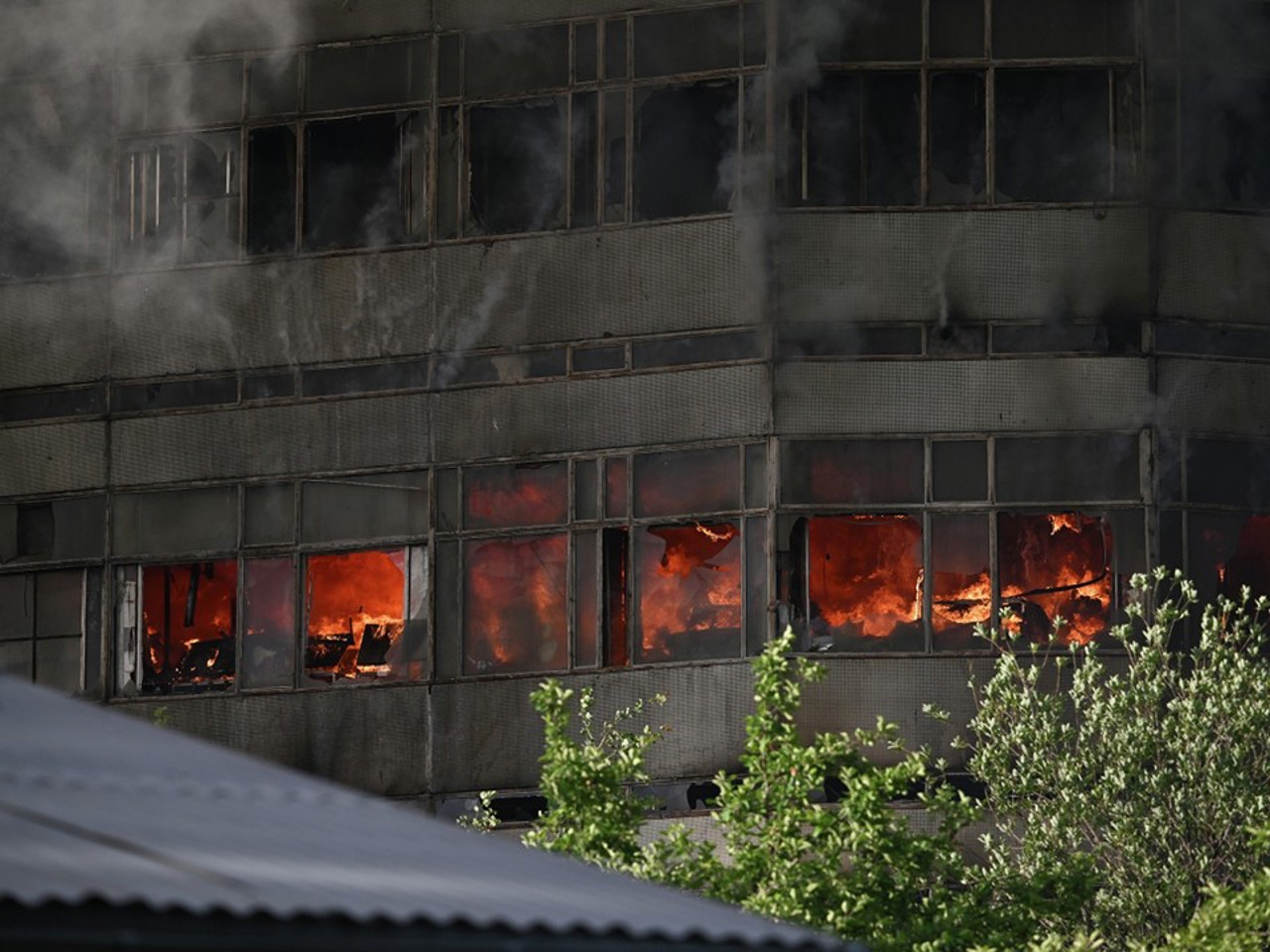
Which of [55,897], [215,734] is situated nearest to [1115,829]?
[215,734]

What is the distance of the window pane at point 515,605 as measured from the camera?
29.1 metres

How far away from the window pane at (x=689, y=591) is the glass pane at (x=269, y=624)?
4.16 meters

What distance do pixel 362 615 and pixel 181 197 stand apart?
16.3ft

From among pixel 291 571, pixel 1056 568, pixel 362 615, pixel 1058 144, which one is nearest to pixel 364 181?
pixel 291 571

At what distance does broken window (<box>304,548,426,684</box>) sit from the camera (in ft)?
98.2

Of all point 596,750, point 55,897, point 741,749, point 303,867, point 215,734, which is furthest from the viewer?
point 215,734

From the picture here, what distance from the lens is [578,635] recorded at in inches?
1141

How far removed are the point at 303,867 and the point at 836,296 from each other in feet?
72.0

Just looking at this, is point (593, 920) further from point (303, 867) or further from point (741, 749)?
point (741, 749)

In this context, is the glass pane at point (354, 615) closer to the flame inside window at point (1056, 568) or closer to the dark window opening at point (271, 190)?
the dark window opening at point (271, 190)

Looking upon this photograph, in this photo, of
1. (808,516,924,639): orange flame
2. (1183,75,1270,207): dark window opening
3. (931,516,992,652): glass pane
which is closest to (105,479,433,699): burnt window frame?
(808,516,924,639): orange flame

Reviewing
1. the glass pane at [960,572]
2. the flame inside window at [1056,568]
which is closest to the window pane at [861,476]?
the glass pane at [960,572]

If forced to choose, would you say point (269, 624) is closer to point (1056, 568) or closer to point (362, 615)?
point (362, 615)

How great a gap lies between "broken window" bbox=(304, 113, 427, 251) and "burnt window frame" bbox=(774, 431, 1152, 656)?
507 centimetres
